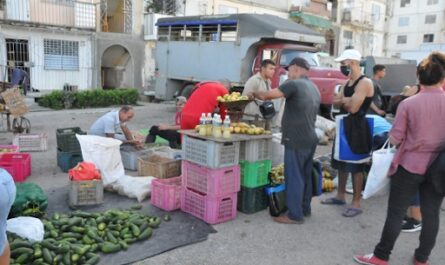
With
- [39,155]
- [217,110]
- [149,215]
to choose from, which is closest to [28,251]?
[149,215]

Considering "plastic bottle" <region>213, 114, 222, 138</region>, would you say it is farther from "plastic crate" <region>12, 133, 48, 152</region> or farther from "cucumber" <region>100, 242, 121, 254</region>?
"plastic crate" <region>12, 133, 48, 152</region>

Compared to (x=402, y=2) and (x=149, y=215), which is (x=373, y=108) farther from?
(x=402, y=2)

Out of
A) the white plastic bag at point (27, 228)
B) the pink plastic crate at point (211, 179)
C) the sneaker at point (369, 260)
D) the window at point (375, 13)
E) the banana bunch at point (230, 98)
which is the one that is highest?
the window at point (375, 13)

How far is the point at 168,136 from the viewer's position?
7.65 m

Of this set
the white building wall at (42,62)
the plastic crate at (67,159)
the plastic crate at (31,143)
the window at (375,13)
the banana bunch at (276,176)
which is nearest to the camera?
the banana bunch at (276,176)

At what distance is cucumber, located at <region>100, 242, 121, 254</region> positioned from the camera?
381 centimetres

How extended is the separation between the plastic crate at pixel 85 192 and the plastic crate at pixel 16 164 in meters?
1.44

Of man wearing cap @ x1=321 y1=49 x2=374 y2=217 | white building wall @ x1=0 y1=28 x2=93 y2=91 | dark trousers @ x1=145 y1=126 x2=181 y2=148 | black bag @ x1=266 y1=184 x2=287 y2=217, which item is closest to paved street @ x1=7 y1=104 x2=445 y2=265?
black bag @ x1=266 y1=184 x2=287 y2=217

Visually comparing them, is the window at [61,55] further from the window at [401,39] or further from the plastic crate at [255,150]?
the window at [401,39]

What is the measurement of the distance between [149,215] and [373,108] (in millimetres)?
4530

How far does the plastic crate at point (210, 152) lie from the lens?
4.46m

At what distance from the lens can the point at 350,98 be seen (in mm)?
4828

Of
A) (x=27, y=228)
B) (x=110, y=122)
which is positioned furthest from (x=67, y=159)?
(x=27, y=228)

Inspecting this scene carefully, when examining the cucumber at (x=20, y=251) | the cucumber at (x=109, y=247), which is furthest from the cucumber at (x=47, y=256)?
the cucumber at (x=109, y=247)
